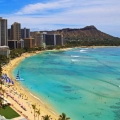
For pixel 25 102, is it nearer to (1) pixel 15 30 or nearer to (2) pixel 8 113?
(2) pixel 8 113

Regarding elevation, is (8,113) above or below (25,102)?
above

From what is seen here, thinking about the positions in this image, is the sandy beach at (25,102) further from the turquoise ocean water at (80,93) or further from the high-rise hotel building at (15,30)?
the high-rise hotel building at (15,30)

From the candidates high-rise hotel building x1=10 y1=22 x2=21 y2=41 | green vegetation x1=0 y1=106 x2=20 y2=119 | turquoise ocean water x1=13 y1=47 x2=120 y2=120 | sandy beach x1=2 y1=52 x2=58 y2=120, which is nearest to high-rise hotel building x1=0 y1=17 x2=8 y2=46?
high-rise hotel building x1=10 y1=22 x2=21 y2=41

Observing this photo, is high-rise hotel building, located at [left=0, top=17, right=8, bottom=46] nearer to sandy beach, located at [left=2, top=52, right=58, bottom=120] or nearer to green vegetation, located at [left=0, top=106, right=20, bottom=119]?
sandy beach, located at [left=2, top=52, right=58, bottom=120]

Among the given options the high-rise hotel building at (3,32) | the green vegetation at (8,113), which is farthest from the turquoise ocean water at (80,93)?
the high-rise hotel building at (3,32)

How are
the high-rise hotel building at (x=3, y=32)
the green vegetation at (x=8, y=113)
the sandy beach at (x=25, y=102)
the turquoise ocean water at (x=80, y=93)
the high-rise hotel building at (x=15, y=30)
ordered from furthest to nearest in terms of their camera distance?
the high-rise hotel building at (x=15, y=30), the high-rise hotel building at (x=3, y=32), the turquoise ocean water at (x=80, y=93), the sandy beach at (x=25, y=102), the green vegetation at (x=8, y=113)

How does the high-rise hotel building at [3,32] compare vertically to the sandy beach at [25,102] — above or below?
above

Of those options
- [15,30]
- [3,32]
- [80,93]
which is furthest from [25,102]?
[15,30]

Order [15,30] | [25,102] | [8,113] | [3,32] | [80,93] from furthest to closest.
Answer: [15,30], [3,32], [80,93], [25,102], [8,113]

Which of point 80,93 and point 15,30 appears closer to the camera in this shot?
point 80,93
